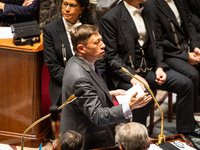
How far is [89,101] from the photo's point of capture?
2021 mm

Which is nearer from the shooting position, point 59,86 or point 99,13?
point 59,86

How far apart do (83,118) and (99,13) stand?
1846 millimetres

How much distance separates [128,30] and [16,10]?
1.28 meters

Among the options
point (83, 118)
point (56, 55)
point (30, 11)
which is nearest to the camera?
point (83, 118)

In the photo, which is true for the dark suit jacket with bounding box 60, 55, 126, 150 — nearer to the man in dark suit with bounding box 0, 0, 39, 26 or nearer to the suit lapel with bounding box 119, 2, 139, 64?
the suit lapel with bounding box 119, 2, 139, 64

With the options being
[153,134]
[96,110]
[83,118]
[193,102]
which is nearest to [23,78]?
[83,118]

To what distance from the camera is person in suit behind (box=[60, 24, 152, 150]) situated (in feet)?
Answer: 6.58

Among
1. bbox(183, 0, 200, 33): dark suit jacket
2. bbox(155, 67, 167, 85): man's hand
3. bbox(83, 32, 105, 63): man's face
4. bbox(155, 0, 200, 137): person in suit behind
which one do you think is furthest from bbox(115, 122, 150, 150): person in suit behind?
bbox(183, 0, 200, 33): dark suit jacket

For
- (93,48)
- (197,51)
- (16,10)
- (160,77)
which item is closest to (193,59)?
(197,51)

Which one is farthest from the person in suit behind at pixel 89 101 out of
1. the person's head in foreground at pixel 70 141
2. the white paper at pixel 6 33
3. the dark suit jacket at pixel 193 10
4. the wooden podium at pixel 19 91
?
the dark suit jacket at pixel 193 10

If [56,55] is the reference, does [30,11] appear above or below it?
above

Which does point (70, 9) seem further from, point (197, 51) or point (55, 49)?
point (197, 51)

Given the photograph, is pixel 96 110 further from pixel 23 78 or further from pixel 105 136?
pixel 23 78

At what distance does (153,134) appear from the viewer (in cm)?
349
